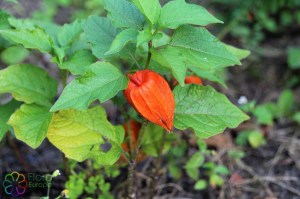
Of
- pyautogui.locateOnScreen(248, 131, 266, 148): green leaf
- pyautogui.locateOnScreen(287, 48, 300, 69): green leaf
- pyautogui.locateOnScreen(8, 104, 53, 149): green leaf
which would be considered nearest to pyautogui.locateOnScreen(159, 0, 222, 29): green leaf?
pyautogui.locateOnScreen(8, 104, 53, 149): green leaf

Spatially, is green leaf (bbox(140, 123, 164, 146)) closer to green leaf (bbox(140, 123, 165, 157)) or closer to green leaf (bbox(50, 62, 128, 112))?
green leaf (bbox(140, 123, 165, 157))

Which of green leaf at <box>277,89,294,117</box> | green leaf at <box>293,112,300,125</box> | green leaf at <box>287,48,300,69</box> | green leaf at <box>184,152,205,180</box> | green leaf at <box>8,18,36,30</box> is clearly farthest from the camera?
green leaf at <box>287,48,300,69</box>

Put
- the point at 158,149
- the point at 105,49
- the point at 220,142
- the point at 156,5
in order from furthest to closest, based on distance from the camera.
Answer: the point at 220,142 → the point at 158,149 → the point at 105,49 → the point at 156,5

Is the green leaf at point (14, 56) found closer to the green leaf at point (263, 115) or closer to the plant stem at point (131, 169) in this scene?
the plant stem at point (131, 169)

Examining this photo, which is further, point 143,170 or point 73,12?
point 73,12

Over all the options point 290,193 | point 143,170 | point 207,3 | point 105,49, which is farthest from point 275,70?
point 105,49

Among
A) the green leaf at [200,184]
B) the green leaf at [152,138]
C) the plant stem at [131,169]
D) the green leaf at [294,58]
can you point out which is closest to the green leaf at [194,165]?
the green leaf at [200,184]

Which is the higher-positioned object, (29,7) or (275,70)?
(29,7)

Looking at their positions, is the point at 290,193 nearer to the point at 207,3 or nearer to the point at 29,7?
the point at 207,3
